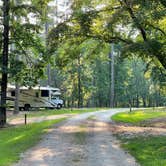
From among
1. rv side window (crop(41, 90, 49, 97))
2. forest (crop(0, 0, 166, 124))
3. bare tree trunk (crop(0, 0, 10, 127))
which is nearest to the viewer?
forest (crop(0, 0, 166, 124))

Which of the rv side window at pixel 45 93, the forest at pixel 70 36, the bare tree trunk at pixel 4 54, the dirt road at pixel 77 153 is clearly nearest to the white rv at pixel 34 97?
the rv side window at pixel 45 93

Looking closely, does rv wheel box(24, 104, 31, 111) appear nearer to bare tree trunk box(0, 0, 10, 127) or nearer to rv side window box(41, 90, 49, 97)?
rv side window box(41, 90, 49, 97)

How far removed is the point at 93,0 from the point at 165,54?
6064mm

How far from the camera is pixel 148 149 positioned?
54.2 ft

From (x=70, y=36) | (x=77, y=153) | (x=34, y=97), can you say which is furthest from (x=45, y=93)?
(x=77, y=153)

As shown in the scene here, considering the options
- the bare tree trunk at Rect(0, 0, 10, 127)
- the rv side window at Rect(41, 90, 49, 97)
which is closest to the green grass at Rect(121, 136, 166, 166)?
the bare tree trunk at Rect(0, 0, 10, 127)

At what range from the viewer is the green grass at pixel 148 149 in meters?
13.6

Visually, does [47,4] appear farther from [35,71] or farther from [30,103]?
[30,103]

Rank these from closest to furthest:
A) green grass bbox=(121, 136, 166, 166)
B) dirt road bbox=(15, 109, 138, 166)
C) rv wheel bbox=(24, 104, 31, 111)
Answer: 1. dirt road bbox=(15, 109, 138, 166)
2. green grass bbox=(121, 136, 166, 166)
3. rv wheel bbox=(24, 104, 31, 111)

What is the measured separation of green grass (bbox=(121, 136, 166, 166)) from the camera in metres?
13.6

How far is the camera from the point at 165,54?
992 inches

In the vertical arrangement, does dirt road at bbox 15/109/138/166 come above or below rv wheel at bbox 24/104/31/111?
below

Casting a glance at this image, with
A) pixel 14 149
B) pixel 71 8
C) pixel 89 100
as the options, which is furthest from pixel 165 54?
pixel 89 100

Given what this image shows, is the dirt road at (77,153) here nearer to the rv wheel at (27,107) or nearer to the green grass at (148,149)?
the green grass at (148,149)
